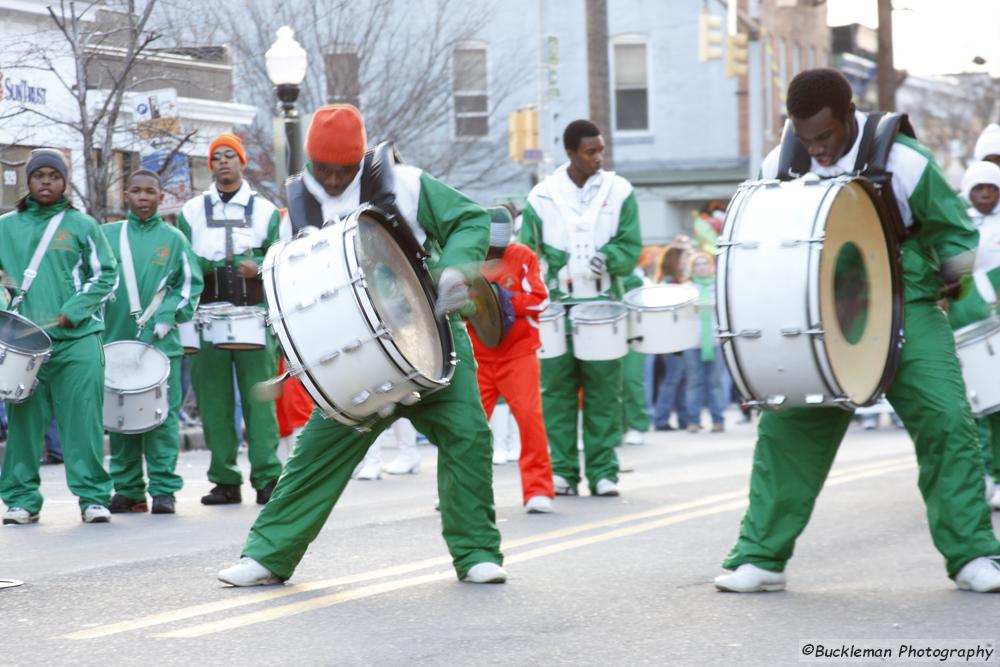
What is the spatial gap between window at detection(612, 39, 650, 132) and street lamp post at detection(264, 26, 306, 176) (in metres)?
21.6

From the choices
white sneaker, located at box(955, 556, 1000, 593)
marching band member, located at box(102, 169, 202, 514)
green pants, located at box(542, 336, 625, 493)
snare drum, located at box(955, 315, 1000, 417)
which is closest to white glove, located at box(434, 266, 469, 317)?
white sneaker, located at box(955, 556, 1000, 593)

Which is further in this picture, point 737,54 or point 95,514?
point 737,54

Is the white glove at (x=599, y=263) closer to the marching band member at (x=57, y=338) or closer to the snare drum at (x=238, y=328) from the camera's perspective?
the snare drum at (x=238, y=328)

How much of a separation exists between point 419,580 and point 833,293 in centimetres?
222

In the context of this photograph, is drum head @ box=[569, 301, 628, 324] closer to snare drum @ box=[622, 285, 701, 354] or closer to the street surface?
Result: snare drum @ box=[622, 285, 701, 354]

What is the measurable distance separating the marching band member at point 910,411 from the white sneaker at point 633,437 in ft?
36.2

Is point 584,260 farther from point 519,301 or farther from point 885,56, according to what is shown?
point 885,56

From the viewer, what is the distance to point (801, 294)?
6.81 m

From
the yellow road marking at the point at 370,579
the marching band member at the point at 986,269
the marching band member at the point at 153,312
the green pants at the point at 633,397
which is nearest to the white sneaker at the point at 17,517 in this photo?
the marching band member at the point at 153,312

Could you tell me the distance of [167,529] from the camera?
416 inches

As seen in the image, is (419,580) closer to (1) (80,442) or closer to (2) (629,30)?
(1) (80,442)

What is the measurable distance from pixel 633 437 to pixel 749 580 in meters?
11.3

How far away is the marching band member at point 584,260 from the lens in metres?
12.1

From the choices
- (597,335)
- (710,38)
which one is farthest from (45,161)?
(710,38)
